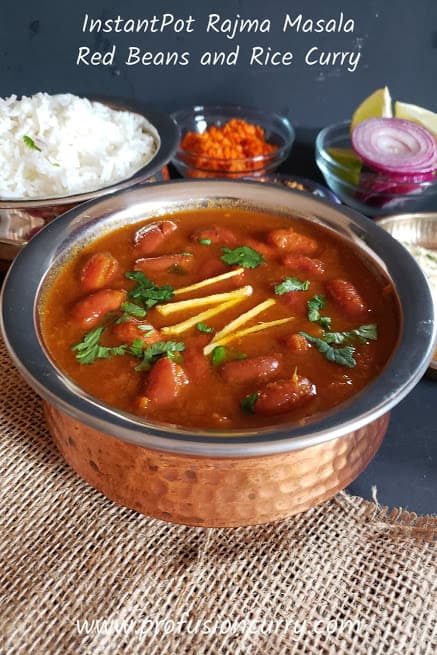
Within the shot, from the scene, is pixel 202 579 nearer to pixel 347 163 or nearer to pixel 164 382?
pixel 164 382

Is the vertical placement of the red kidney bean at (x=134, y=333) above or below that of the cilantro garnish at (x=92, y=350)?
above

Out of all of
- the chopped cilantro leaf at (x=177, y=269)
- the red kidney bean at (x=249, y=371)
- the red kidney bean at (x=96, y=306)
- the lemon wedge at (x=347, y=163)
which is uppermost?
the red kidney bean at (x=249, y=371)

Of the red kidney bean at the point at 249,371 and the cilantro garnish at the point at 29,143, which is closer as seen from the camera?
the red kidney bean at the point at 249,371

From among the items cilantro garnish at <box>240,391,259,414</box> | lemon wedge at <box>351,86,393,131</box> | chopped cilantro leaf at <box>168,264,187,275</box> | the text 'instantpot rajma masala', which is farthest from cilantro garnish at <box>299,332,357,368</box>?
lemon wedge at <box>351,86,393,131</box>

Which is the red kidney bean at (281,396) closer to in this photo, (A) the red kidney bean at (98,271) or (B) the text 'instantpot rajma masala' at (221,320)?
(B) the text 'instantpot rajma masala' at (221,320)

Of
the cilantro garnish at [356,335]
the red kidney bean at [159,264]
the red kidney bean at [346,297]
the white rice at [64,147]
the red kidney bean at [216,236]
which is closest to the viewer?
the cilantro garnish at [356,335]

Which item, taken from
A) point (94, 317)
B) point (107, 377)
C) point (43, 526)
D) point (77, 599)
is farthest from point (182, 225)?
point (77, 599)

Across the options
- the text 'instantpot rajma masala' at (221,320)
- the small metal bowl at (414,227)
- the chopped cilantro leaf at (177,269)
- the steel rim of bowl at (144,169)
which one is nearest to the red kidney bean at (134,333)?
the text 'instantpot rajma masala' at (221,320)
